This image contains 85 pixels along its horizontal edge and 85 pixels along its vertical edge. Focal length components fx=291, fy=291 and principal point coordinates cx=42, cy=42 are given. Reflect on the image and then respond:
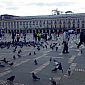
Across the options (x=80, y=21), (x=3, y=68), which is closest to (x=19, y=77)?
(x=3, y=68)

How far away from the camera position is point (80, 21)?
469 ft

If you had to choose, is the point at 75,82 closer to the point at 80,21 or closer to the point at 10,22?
the point at 80,21

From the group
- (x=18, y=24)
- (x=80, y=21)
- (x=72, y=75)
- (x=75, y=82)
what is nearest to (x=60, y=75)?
(x=72, y=75)

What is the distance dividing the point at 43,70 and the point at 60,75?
1652mm

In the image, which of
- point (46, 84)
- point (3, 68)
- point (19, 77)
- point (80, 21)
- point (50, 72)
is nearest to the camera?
point (46, 84)

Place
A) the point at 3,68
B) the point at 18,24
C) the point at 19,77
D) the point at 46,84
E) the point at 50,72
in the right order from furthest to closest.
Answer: the point at 18,24, the point at 3,68, the point at 50,72, the point at 19,77, the point at 46,84

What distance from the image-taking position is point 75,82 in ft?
39.3

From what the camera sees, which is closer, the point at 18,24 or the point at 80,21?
the point at 80,21

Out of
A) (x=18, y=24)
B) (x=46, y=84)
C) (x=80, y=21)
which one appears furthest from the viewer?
(x=18, y=24)

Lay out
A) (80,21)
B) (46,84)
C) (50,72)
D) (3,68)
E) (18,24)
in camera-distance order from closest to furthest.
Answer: (46,84) < (50,72) < (3,68) < (80,21) < (18,24)

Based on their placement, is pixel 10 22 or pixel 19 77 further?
pixel 10 22

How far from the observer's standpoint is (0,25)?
158875mm

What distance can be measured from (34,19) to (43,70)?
135442 millimetres

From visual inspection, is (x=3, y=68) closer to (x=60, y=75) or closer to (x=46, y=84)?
(x=60, y=75)
